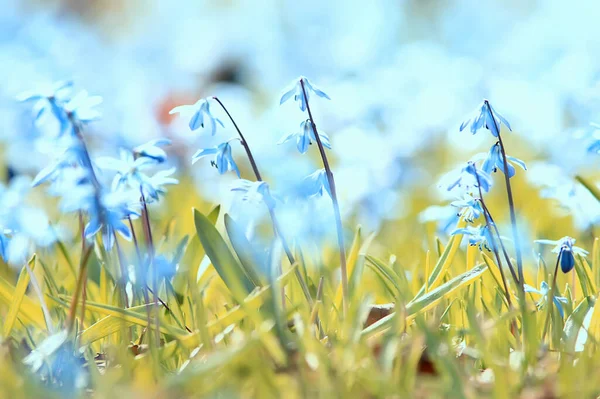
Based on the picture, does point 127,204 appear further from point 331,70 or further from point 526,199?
point 331,70

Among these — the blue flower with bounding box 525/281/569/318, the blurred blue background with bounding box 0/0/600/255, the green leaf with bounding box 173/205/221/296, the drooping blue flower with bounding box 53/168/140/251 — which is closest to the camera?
the drooping blue flower with bounding box 53/168/140/251

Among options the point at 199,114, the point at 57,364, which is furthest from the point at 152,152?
the point at 57,364

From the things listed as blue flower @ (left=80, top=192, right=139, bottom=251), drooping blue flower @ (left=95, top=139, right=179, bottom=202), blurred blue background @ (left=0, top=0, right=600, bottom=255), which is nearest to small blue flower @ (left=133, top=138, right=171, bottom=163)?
drooping blue flower @ (left=95, top=139, right=179, bottom=202)

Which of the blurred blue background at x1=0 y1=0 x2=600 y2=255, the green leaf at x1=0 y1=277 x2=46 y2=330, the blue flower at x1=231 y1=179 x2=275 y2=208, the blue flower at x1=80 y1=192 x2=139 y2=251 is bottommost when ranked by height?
the blurred blue background at x1=0 y1=0 x2=600 y2=255

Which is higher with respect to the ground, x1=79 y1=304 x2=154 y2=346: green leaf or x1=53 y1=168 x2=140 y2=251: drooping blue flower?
x1=53 y1=168 x2=140 y2=251: drooping blue flower

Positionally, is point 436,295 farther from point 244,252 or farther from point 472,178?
point 244,252

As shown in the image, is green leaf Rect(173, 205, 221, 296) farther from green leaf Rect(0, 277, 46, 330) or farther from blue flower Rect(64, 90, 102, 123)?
blue flower Rect(64, 90, 102, 123)
